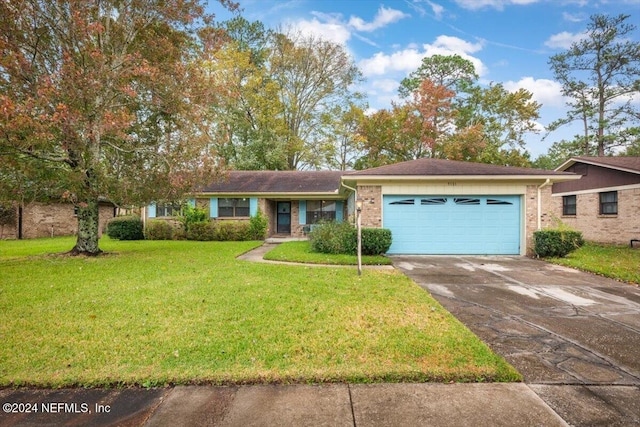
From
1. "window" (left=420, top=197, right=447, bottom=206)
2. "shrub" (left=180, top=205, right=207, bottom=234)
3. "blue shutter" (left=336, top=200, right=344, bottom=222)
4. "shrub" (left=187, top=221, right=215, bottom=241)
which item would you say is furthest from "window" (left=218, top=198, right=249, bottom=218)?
"window" (left=420, top=197, right=447, bottom=206)

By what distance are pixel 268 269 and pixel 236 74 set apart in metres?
23.6

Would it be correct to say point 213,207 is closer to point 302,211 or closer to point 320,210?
point 302,211

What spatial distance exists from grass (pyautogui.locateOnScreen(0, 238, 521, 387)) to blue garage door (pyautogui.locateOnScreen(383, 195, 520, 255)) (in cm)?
421

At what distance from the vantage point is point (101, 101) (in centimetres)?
925

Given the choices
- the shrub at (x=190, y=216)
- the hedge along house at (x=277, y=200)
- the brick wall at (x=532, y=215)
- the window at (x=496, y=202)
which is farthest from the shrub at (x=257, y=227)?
the brick wall at (x=532, y=215)

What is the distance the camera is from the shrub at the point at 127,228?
53.0 feet

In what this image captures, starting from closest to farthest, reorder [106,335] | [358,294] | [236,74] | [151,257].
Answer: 1. [106,335]
2. [358,294]
3. [151,257]
4. [236,74]

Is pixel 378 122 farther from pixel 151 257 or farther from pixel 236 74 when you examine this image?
pixel 151 257

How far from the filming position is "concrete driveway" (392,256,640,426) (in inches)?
96.0

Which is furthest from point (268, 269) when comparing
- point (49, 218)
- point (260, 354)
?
point (49, 218)

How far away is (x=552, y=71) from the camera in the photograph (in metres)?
24.2

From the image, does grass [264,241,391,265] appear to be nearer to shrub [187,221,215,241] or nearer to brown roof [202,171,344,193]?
brown roof [202,171,344,193]

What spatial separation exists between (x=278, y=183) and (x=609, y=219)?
1648cm

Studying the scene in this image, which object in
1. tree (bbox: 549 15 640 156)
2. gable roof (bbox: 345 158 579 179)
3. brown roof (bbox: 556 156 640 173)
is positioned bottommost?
gable roof (bbox: 345 158 579 179)
